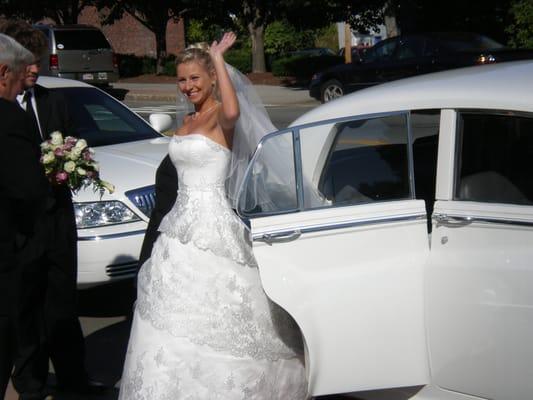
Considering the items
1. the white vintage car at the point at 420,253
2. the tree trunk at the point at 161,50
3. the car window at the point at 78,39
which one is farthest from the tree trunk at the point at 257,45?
the white vintage car at the point at 420,253

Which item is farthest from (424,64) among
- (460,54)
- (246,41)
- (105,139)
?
(246,41)

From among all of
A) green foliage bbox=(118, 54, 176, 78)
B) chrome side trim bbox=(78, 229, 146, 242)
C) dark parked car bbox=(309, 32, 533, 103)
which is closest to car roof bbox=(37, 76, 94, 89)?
chrome side trim bbox=(78, 229, 146, 242)

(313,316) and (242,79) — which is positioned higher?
(242,79)

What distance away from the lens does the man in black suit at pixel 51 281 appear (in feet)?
14.5

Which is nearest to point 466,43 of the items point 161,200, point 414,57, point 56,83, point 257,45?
point 414,57

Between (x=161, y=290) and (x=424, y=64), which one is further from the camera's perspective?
(x=424, y=64)

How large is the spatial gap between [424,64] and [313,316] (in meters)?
15.0

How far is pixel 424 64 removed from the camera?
17906mm

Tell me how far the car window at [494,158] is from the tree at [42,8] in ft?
113

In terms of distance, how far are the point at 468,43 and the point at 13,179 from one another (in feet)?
51.3

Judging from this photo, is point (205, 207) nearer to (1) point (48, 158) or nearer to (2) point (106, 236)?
A: (1) point (48, 158)

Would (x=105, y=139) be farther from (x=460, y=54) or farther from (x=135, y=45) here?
(x=135, y=45)

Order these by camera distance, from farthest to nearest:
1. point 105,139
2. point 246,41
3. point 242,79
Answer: point 246,41 < point 105,139 < point 242,79

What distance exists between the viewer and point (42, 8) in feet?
126
